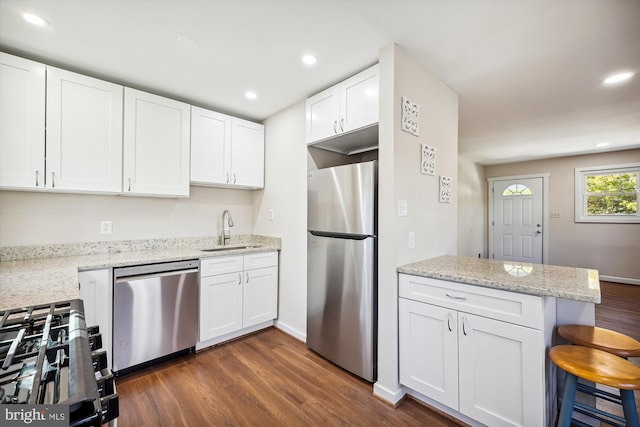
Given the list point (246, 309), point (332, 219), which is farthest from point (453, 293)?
point (246, 309)

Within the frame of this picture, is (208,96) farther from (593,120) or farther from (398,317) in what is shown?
(593,120)

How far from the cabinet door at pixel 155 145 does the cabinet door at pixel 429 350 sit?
2287 mm

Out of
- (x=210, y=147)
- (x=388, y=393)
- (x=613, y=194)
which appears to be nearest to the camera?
(x=388, y=393)

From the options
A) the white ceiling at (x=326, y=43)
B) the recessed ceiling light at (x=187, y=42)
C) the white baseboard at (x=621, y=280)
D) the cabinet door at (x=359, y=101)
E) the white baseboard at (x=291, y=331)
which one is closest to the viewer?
the white ceiling at (x=326, y=43)

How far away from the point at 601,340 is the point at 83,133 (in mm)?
3690

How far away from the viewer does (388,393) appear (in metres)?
1.84

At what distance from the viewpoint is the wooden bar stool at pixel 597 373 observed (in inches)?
44.8

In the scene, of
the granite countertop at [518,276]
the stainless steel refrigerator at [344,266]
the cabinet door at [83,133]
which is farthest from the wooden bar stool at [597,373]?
the cabinet door at [83,133]

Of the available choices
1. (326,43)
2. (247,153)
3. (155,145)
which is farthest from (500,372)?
(155,145)

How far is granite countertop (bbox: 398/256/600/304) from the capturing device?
1.32m

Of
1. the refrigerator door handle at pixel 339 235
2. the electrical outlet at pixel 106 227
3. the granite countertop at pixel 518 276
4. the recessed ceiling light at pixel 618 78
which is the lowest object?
the granite countertop at pixel 518 276

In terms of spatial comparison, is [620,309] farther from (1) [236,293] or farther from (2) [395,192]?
(1) [236,293]

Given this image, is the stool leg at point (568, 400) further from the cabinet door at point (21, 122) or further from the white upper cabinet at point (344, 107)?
the cabinet door at point (21, 122)

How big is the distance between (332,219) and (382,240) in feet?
1.71
